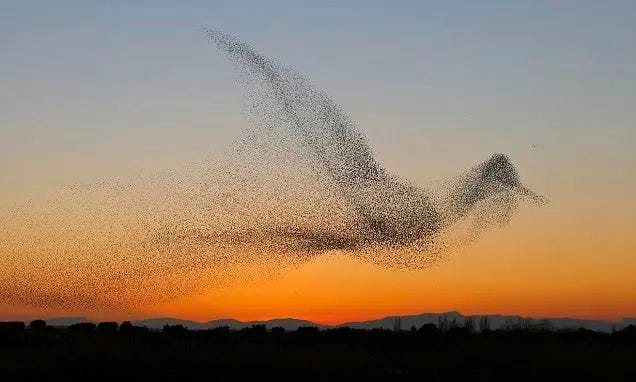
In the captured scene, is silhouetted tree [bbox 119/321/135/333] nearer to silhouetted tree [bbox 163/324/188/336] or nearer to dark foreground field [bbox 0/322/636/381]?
silhouetted tree [bbox 163/324/188/336]

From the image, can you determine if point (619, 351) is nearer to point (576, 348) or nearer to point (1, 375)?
point (576, 348)

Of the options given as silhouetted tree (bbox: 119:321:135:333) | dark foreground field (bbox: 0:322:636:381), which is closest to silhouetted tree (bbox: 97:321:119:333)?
silhouetted tree (bbox: 119:321:135:333)

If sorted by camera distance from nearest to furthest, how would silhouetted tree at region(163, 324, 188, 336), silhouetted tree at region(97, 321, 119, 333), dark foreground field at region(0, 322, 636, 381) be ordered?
dark foreground field at region(0, 322, 636, 381)
silhouetted tree at region(163, 324, 188, 336)
silhouetted tree at region(97, 321, 119, 333)

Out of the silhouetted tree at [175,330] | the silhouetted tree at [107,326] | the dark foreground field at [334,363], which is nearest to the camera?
the dark foreground field at [334,363]

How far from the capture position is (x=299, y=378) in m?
37.9

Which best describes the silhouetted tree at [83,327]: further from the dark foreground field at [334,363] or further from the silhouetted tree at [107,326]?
the dark foreground field at [334,363]

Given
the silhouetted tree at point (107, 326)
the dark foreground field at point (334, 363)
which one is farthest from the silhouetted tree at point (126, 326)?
the dark foreground field at point (334, 363)

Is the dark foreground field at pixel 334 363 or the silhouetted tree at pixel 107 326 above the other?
the silhouetted tree at pixel 107 326

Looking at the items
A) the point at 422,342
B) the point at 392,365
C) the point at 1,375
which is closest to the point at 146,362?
Result: the point at 1,375

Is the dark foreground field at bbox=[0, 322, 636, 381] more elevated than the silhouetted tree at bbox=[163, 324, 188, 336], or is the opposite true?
the silhouetted tree at bbox=[163, 324, 188, 336]

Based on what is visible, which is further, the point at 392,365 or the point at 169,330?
the point at 169,330

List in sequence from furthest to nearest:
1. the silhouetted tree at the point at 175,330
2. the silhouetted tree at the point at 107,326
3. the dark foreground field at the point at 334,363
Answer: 1. the silhouetted tree at the point at 107,326
2. the silhouetted tree at the point at 175,330
3. the dark foreground field at the point at 334,363

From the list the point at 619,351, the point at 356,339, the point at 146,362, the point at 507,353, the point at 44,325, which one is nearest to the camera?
the point at 146,362

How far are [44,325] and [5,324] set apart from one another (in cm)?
883
